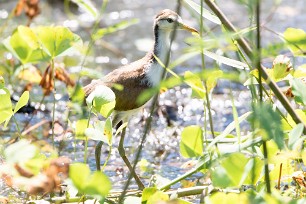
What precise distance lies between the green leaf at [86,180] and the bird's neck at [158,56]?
2337 millimetres

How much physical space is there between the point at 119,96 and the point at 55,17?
3.76 meters

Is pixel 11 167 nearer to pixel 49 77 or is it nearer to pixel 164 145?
pixel 49 77

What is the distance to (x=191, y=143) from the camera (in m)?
2.87

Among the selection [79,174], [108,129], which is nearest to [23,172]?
[79,174]

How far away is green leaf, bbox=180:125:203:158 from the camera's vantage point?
2857 mm

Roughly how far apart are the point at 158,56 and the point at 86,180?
271 cm

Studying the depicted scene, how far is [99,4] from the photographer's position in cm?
875

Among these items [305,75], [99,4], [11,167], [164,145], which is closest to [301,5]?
[99,4]

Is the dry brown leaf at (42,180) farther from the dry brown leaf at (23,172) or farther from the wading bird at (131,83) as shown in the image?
the wading bird at (131,83)

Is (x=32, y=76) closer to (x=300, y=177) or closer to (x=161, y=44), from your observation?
(x=161, y=44)

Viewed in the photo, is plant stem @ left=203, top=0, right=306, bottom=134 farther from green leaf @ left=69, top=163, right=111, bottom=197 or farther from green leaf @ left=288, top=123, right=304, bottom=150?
green leaf @ left=69, top=163, right=111, bottom=197

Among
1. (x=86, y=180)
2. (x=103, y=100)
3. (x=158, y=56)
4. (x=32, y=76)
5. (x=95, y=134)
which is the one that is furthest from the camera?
(x=32, y=76)

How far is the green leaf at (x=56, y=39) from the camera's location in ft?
10.6

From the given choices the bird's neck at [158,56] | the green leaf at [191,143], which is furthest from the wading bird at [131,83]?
A: the green leaf at [191,143]
